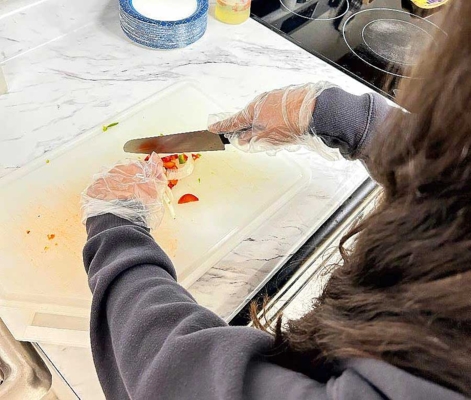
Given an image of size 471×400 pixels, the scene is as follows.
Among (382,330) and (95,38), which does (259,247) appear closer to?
(382,330)

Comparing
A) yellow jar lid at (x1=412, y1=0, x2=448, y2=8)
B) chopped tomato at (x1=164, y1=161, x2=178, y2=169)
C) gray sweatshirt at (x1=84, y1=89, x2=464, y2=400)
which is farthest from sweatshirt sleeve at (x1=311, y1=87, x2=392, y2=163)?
yellow jar lid at (x1=412, y1=0, x2=448, y2=8)

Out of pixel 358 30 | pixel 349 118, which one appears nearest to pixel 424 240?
pixel 349 118

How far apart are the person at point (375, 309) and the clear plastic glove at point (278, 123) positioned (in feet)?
0.91

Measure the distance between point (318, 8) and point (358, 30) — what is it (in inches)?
4.2

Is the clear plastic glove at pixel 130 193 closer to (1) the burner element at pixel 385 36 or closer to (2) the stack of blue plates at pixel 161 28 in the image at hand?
(2) the stack of blue plates at pixel 161 28

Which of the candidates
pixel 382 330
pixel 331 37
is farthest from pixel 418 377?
pixel 331 37

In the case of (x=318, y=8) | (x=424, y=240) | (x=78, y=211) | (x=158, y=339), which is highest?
(x=424, y=240)

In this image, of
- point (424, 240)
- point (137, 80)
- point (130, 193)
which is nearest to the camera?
point (424, 240)

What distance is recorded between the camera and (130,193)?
2.32ft

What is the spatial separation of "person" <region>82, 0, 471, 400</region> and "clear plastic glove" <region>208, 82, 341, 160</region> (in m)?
0.28

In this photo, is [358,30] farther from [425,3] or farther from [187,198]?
[187,198]

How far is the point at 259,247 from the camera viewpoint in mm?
776

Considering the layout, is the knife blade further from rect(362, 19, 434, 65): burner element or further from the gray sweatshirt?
rect(362, 19, 434, 65): burner element

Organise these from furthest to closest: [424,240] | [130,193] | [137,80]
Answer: [137,80] → [130,193] → [424,240]
